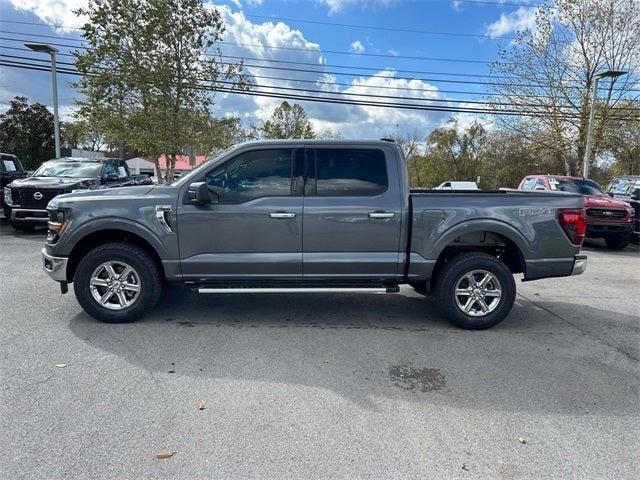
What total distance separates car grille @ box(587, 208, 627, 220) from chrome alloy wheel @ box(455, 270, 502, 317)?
8398 millimetres

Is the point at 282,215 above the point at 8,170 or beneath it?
beneath

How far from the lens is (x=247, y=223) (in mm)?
4801

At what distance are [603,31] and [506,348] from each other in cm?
2350

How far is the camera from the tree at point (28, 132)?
123 ft

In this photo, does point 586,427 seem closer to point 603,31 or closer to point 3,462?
point 3,462

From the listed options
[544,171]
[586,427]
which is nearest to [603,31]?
[544,171]

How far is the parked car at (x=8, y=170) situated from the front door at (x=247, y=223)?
1101 centimetres

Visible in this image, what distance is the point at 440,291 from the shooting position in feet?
16.5

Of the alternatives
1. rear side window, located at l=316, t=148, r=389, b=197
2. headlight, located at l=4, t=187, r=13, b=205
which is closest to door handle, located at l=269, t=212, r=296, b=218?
rear side window, located at l=316, t=148, r=389, b=197

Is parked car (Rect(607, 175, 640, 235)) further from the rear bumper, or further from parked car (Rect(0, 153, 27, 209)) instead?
parked car (Rect(0, 153, 27, 209))

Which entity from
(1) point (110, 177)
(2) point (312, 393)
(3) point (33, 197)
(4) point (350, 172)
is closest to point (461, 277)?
(4) point (350, 172)

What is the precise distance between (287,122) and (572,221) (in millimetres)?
40159

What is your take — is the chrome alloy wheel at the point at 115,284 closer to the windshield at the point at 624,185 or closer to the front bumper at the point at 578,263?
the front bumper at the point at 578,263

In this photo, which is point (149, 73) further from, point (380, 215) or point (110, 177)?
point (380, 215)
